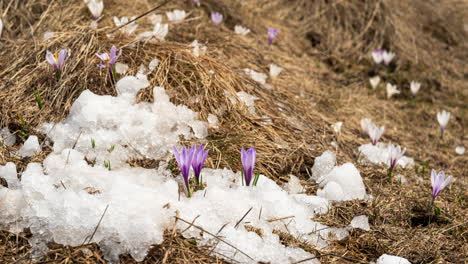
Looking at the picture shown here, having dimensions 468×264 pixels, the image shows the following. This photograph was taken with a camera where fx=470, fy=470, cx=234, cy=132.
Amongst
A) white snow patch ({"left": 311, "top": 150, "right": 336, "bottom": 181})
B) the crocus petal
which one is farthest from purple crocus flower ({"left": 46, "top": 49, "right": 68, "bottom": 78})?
white snow patch ({"left": 311, "top": 150, "right": 336, "bottom": 181})

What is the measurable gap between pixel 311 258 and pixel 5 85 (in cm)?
181

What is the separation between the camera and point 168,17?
11.6ft

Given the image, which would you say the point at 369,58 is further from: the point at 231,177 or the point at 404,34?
the point at 231,177

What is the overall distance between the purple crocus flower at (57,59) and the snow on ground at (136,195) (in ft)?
0.82

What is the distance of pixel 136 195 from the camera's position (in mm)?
1799

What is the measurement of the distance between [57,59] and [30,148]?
574 millimetres

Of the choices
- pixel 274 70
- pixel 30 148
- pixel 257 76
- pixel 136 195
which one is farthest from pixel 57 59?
pixel 274 70

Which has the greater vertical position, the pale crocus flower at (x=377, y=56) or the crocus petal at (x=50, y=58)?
the crocus petal at (x=50, y=58)

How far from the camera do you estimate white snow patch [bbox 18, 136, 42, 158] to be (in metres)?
2.07

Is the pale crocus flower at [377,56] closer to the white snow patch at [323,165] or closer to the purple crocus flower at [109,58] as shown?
the white snow patch at [323,165]

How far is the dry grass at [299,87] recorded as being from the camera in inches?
81.0

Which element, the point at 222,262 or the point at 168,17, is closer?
the point at 222,262

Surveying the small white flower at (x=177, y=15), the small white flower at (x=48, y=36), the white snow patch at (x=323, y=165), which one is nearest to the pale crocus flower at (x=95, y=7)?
the small white flower at (x=48, y=36)

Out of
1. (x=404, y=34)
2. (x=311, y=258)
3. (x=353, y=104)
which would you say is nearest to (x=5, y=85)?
(x=311, y=258)
